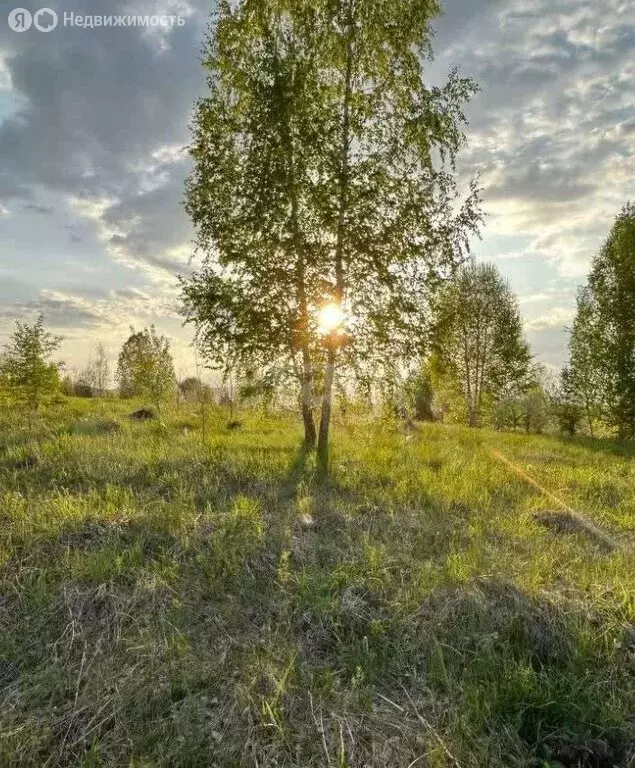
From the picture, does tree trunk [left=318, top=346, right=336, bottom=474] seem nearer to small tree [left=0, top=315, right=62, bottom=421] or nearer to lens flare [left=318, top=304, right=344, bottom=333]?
lens flare [left=318, top=304, right=344, bottom=333]

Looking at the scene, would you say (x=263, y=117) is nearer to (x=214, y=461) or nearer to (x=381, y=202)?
(x=381, y=202)

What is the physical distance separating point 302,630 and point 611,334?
28932 mm

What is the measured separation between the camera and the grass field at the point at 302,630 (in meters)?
4.20

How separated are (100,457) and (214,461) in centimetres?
216

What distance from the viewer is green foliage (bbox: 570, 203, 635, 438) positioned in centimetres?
2814

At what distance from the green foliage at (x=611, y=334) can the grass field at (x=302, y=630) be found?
2228 centimetres

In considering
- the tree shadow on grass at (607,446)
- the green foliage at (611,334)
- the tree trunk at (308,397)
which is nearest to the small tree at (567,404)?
the green foliage at (611,334)

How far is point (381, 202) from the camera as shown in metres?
11.4

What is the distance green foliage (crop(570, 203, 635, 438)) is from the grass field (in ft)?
73.1

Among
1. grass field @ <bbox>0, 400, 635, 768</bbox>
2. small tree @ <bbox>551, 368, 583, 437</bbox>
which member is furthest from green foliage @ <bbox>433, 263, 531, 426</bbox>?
grass field @ <bbox>0, 400, 635, 768</bbox>

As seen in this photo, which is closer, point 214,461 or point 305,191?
point 214,461

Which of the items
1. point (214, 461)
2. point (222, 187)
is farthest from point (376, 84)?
point (214, 461)

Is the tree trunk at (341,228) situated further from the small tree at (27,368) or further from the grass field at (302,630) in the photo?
the small tree at (27,368)

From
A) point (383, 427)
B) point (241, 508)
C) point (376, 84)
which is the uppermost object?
point (376, 84)
